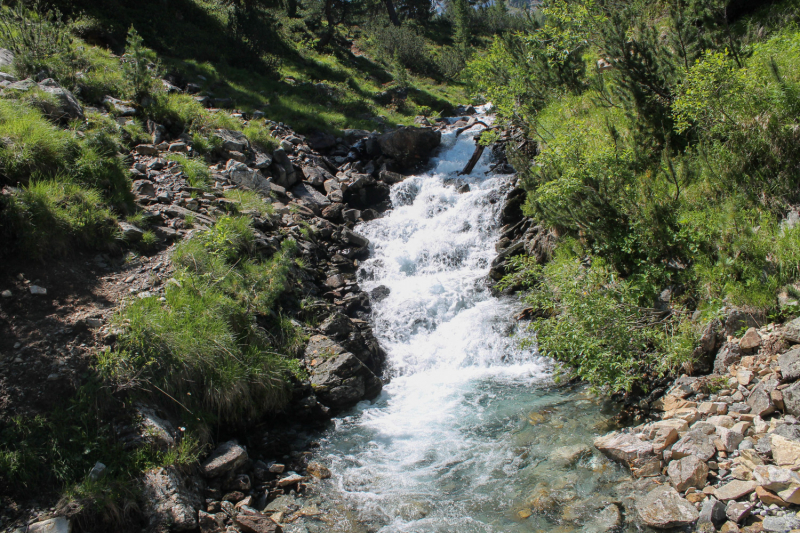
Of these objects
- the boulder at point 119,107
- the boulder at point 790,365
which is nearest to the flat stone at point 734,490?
the boulder at point 790,365

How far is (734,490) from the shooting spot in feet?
13.9

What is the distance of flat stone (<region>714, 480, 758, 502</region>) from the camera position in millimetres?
4160

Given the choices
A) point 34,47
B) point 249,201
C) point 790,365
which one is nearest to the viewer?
point 790,365

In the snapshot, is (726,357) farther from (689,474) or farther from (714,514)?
(714,514)

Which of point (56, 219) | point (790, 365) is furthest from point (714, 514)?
point (56, 219)

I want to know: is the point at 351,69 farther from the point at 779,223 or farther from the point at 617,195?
the point at 779,223

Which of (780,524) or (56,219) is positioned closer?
(780,524)

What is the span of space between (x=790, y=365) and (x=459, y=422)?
4.70m

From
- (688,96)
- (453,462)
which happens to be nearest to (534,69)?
(688,96)

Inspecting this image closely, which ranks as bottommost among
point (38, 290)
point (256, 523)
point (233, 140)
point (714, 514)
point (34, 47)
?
point (256, 523)

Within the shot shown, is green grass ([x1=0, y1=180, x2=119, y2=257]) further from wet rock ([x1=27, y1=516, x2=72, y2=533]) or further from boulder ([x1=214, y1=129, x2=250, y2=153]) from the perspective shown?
boulder ([x1=214, y1=129, x2=250, y2=153])

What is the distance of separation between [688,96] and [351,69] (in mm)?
28095

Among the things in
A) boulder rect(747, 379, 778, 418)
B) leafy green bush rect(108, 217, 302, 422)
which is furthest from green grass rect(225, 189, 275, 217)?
boulder rect(747, 379, 778, 418)

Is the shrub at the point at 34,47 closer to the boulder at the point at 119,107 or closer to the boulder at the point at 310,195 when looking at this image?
the boulder at the point at 119,107
